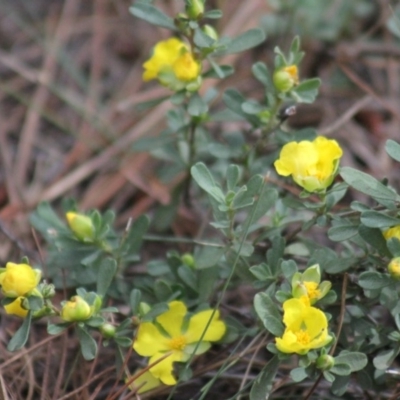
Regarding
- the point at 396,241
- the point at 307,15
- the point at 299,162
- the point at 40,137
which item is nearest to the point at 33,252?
the point at 40,137

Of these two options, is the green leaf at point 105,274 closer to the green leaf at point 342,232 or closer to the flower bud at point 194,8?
the green leaf at point 342,232

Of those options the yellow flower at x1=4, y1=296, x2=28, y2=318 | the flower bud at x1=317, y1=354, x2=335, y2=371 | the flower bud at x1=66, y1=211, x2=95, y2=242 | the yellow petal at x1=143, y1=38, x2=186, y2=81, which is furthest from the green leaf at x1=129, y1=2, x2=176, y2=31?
the flower bud at x1=317, y1=354, x2=335, y2=371

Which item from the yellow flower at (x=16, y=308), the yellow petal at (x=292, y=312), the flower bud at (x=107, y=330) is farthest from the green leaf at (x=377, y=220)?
the yellow flower at (x=16, y=308)

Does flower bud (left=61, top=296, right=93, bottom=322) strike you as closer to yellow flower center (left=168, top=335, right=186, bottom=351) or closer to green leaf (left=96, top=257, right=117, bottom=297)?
green leaf (left=96, top=257, right=117, bottom=297)

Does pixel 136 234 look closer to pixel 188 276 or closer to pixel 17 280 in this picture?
pixel 188 276

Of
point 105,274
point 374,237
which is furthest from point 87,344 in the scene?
point 374,237
